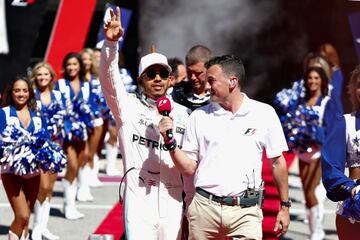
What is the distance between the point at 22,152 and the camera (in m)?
8.55

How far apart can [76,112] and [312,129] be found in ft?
8.63

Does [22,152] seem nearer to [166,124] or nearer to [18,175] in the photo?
[18,175]

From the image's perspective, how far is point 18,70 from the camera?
15.2 meters

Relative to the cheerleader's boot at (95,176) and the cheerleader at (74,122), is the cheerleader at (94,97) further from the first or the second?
the cheerleader's boot at (95,176)

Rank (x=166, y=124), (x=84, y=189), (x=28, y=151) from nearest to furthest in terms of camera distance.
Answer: (x=166, y=124), (x=28, y=151), (x=84, y=189)

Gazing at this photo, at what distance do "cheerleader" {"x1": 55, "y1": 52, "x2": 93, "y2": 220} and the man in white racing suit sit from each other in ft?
14.8

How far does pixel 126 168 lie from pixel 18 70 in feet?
30.4

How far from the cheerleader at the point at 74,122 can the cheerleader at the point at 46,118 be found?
16cm

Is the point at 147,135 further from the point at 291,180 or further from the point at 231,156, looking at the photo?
the point at 291,180

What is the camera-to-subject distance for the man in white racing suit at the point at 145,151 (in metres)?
6.12

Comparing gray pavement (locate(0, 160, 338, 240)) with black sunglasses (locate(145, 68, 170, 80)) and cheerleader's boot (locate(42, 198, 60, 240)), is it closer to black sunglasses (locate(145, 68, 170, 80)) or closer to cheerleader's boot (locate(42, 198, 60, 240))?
cheerleader's boot (locate(42, 198, 60, 240))

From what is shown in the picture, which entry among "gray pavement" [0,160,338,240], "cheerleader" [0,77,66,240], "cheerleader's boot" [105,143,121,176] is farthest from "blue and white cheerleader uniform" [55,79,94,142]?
"cheerleader's boot" [105,143,121,176]

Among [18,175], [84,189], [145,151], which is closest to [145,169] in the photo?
[145,151]

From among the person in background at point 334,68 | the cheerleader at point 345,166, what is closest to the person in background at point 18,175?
the cheerleader at point 345,166
